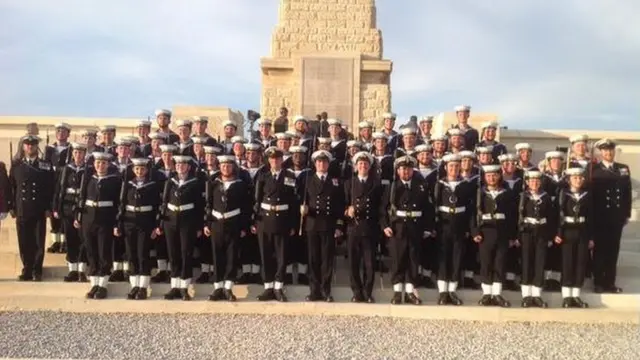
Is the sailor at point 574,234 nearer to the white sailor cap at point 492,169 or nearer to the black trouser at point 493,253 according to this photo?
the black trouser at point 493,253

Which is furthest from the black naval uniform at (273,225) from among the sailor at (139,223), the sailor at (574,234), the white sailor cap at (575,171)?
the white sailor cap at (575,171)

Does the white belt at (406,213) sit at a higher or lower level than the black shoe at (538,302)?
higher

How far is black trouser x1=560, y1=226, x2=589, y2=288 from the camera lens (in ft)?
26.6

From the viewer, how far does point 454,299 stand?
26.5 ft

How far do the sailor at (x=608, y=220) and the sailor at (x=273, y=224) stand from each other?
3762 millimetres

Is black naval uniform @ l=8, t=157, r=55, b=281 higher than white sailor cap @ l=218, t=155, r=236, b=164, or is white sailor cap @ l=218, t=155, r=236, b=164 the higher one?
white sailor cap @ l=218, t=155, r=236, b=164

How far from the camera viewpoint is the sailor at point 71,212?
341 inches

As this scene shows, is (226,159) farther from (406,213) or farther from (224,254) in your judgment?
(406,213)

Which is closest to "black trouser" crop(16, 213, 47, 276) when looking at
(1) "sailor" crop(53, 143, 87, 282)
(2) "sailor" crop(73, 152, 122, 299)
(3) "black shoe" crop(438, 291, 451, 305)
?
(1) "sailor" crop(53, 143, 87, 282)

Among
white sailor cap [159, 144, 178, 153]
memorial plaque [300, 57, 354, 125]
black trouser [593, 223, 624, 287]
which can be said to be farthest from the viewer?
memorial plaque [300, 57, 354, 125]

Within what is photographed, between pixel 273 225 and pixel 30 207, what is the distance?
321cm

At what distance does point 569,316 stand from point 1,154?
1052 centimetres

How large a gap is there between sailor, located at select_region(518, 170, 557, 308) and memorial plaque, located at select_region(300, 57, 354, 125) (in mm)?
8269

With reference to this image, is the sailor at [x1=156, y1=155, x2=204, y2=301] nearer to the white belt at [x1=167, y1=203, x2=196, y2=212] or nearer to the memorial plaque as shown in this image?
the white belt at [x1=167, y1=203, x2=196, y2=212]
